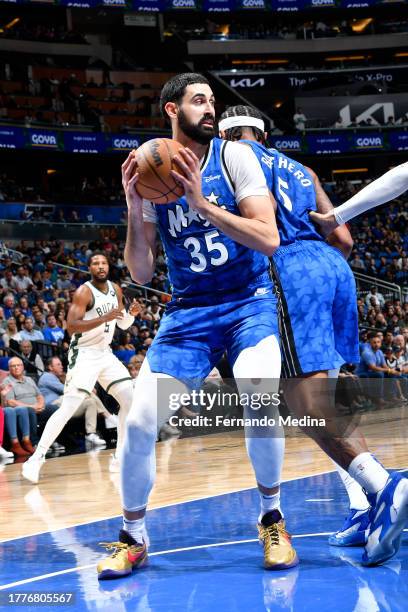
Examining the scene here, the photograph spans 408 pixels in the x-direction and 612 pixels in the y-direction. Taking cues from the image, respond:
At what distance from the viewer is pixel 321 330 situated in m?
4.39

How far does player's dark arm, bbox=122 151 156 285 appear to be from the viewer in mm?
4090

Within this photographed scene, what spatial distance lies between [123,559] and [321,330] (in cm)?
143

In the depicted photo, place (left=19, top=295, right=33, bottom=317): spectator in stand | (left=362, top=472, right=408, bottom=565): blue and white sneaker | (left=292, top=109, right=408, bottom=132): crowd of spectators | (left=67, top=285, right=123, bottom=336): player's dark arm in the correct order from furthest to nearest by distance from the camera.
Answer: (left=292, top=109, right=408, bottom=132): crowd of spectators → (left=19, top=295, right=33, bottom=317): spectator in stand → (left=67, top=285, right=123, bottom=336): player's dark arm → (left=362, top=472, right=408, bottom=565): blue and white sneaker

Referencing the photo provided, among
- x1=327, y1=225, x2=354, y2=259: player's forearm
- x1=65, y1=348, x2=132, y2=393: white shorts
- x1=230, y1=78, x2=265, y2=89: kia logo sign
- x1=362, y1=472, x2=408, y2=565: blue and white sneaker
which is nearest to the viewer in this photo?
x1=362, y1=472, x2=408, y2=565: blue and white sneaker

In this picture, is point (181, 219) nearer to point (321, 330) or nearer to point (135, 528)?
point (321, 330)

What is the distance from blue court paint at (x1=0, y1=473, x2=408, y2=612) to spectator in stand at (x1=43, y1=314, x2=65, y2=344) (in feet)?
27.3

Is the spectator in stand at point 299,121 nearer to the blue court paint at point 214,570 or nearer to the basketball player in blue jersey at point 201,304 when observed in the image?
the blue court paint at point 214,570

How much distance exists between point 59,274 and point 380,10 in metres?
25.6

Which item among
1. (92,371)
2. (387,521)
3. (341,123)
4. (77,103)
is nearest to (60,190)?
(77,103)

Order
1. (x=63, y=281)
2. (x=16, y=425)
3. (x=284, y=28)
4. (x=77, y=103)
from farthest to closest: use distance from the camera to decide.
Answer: (x=284, y=28) < (x=77, y=103) < (x=63, y=281) < (x=16, y=425)

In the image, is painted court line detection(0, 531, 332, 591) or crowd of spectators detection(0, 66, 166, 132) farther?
crowd of spectators detection(0, 66, 166, 132)

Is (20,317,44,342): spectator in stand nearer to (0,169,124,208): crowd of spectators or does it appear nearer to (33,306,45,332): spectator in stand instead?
(33,306,45,332): spectator in stand

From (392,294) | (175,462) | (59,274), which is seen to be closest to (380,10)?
(392,294)

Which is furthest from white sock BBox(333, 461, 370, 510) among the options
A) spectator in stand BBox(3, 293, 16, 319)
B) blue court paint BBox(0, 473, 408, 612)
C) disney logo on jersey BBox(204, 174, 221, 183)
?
spectator in stand BBox(3, 293, 16, 319)
